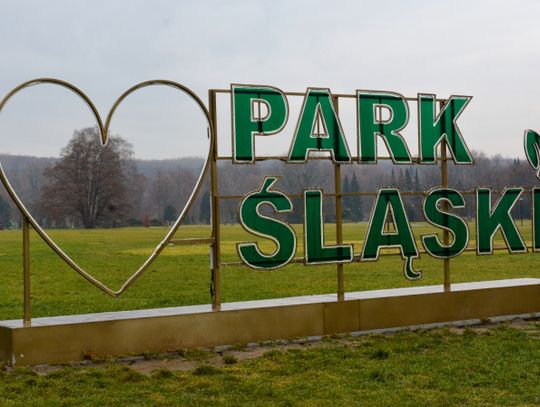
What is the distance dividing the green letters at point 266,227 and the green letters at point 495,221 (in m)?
3.41

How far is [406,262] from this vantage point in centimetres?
1260

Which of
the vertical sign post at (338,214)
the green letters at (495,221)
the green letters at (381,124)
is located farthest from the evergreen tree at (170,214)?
the green letters at (495,221)

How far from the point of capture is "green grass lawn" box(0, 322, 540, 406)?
801 cm

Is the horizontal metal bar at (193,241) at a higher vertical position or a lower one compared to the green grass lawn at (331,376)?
higher

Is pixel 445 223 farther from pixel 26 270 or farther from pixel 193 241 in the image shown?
pixel 26 270

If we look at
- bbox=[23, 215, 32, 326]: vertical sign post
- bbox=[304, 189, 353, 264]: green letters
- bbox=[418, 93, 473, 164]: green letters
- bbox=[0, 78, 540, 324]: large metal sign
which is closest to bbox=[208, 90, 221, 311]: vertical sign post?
bbox=[0, 78, 540, 324]: large metal sign

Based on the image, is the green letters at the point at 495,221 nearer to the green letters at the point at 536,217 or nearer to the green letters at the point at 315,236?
the green letters at the point at 536,217


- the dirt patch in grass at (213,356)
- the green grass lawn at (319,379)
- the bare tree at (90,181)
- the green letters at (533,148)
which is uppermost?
the green letters at (533,148)

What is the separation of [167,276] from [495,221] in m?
12.7

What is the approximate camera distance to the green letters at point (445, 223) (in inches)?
506

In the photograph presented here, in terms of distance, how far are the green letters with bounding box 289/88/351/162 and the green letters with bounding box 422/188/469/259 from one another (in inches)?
68.3

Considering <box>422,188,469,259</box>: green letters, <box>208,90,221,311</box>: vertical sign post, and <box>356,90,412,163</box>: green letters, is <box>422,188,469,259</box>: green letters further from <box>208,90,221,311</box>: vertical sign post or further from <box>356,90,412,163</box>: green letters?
<box>208,90,221,311</box>: vertical sign post

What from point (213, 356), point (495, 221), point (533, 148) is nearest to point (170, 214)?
point (213, 356)

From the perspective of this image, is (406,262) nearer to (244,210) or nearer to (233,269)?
(244,210)
